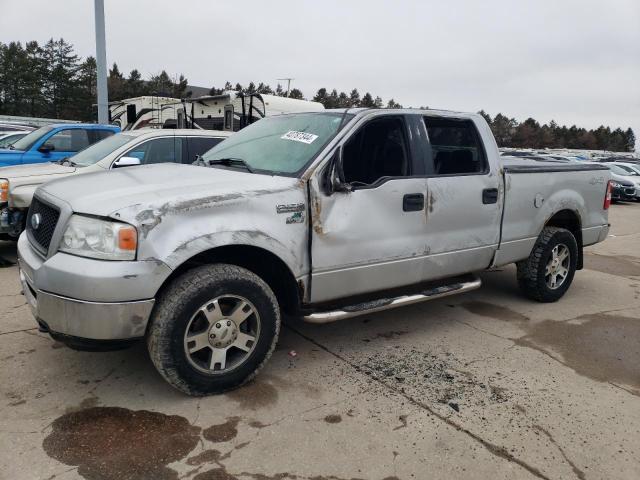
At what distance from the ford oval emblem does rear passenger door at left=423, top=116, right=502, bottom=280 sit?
271cm

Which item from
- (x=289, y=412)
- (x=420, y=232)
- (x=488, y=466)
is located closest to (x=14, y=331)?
(x=289, y=412)

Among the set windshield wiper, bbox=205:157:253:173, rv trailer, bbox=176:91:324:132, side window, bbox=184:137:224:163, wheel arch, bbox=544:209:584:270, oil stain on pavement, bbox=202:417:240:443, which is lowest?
oil stain on pavement, bbox=202:417:240:443

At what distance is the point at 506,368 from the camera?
12.6ft

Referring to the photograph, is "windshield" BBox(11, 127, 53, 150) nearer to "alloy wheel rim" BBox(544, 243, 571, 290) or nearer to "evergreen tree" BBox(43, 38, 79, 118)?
"alloy wheel rim" BBox(544, 243, 571, 290)

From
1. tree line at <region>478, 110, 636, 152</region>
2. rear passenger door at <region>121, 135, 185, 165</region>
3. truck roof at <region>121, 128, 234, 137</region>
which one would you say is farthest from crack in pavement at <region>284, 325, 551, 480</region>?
tree line at <region>478, 110, 636, 152</region>

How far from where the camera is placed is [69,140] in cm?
852

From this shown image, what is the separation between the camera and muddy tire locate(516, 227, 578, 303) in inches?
205

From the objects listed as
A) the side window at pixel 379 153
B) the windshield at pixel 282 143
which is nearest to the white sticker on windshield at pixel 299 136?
the windshield at pixel 282 143

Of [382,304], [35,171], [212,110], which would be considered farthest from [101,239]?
[212,110]

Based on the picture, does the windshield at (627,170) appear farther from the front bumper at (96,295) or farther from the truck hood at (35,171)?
the front bumper at (96,295)

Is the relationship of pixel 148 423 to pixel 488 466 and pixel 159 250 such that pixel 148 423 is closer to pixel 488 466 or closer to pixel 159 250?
pixel 159 250

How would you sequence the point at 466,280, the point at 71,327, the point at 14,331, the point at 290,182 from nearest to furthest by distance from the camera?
the point at 71,327 < the point at 290,182 < the point at 14,331 < the point at 466,280

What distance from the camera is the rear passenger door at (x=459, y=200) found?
4156 millimetres

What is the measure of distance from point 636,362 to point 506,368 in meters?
1.12
